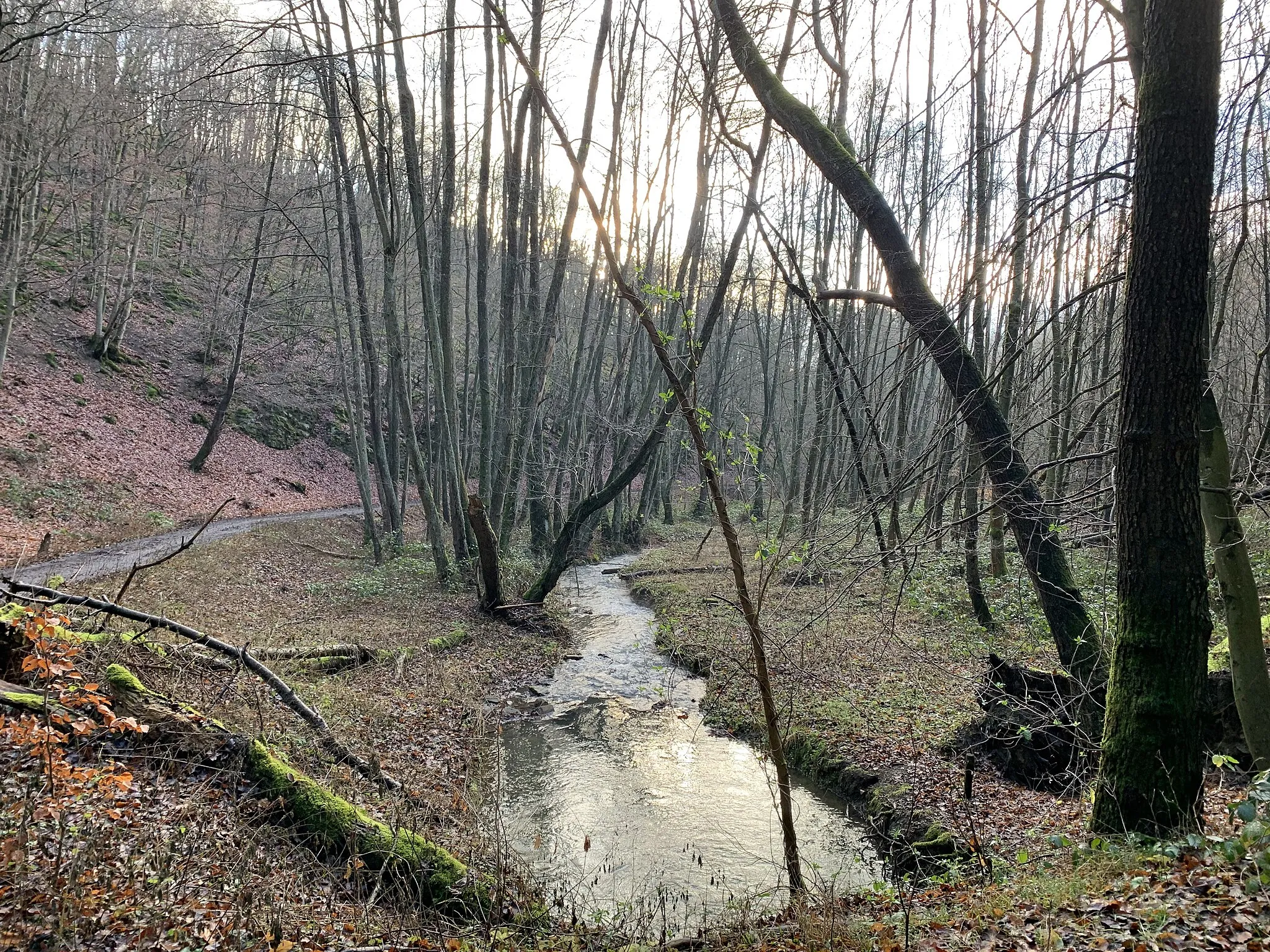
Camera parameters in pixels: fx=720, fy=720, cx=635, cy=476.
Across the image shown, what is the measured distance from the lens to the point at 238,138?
108 feet

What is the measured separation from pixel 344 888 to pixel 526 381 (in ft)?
37.3

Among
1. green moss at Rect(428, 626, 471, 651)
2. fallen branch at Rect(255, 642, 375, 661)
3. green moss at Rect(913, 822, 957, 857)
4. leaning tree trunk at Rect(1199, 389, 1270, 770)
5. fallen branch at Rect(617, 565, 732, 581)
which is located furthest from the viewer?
fallen branch at Rect(617, 565, 732, 581)

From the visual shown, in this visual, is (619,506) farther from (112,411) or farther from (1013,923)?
(1013,923)

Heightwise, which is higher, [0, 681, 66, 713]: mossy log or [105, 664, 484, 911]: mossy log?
[0, 681, 66, 713]: mossy log

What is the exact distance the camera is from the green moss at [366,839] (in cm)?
469

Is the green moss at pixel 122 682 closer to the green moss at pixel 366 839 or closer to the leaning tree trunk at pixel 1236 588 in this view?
the green moss at pixel 366 839

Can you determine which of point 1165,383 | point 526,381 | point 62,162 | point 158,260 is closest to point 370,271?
point 158,260

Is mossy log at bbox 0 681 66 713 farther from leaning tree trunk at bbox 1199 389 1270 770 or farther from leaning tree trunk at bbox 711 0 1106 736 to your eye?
leaning tree trunk at bbox 1199 389 1270 770

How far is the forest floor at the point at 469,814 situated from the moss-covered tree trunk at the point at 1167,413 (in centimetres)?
55

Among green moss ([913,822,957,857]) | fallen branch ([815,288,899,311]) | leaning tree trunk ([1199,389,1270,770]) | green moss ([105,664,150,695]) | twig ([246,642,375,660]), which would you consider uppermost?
fallen branch ([815,288,899,311])

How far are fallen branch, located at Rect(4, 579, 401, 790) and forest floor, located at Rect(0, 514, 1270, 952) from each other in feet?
0.52

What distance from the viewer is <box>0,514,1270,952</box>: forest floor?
3467 mm

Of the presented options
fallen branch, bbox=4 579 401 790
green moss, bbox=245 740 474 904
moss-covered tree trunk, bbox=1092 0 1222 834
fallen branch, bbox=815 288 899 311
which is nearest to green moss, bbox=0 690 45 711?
fallen branch, bbox=4 579 401 790

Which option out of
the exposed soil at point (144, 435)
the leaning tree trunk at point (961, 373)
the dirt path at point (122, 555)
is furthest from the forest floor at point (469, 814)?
the exposed soil at point (144, 435)
